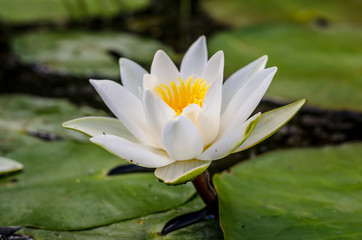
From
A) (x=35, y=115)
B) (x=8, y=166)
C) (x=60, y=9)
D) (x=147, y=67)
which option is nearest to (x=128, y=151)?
(x=8, y=166)

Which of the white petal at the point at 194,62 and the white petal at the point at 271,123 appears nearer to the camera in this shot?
the white petal at the point at 271,123

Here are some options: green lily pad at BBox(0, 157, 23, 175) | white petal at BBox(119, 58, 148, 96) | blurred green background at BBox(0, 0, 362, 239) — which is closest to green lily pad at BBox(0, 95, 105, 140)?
blurred green background at BBox(0, 0, 362, 239)

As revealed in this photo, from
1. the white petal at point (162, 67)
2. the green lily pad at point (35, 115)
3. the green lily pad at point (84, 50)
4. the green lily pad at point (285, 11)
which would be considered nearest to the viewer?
the white petal at point (162, 67)

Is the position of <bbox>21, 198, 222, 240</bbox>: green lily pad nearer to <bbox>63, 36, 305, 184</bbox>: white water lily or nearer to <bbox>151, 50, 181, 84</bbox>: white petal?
<bbox>63, 36, 305, 184</bbox>: white water lily

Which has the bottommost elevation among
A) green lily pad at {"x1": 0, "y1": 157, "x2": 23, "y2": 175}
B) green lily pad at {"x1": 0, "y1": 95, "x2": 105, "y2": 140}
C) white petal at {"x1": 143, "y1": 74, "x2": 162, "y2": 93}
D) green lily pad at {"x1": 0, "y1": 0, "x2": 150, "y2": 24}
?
green lily pad at {"x1": 0, "y1": 157, "x2": 23, "y2": 175}

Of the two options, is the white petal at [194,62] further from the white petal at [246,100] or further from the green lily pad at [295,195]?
the green lily pad at [295,195]

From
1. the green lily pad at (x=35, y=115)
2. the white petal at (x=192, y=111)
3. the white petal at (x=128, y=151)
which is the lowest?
the green lily pad at (x=35, y=115)

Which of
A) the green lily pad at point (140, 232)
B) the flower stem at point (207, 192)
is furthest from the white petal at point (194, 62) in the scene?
the green lily pad at point (140, 232)

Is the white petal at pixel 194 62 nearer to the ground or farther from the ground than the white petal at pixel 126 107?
farther from the ground
